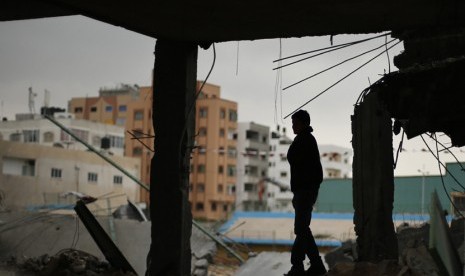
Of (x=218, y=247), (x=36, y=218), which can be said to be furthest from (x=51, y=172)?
(x=36, y=218)

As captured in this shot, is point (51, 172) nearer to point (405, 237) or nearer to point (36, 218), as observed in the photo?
point (36, 218)

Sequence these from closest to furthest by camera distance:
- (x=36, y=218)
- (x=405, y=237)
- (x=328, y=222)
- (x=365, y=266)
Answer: (x=365, y=266) < (x=405, y=237) < (x=36, y=218) < (x=328, y=222)

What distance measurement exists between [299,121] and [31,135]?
198 ft

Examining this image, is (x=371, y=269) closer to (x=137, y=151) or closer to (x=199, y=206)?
(x=199, y=206)

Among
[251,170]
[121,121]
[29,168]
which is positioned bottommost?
[251,170]

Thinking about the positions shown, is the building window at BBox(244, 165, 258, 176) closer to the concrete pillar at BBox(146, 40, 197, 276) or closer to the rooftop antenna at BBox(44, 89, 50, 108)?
the rooftop antenna at BBox(44, 89, 50, 108)

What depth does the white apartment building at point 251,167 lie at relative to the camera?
83.9 metres

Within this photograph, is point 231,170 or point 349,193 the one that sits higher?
point 231,170

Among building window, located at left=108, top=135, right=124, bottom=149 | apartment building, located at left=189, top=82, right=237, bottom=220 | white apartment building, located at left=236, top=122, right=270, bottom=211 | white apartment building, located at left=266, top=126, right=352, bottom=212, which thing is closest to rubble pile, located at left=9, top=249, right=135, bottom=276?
building window, located at left=108, top=135, right=124, bottom=149

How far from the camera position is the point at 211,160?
253 feet

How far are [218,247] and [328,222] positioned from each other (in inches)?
716

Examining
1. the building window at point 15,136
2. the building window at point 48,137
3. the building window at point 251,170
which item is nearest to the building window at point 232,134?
the building window at point 251,170

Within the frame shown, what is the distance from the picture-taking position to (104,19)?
30.2ft

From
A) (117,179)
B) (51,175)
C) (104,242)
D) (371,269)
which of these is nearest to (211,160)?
(117,179)
